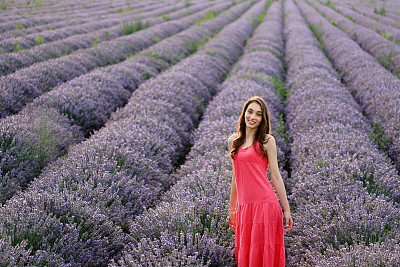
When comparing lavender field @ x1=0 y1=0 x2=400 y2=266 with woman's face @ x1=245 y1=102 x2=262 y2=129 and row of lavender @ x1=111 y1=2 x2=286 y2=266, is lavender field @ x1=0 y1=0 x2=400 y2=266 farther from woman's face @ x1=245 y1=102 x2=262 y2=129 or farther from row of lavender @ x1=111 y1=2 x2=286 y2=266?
woman's face @ x1=245 y1=102 x2=262 y2=129

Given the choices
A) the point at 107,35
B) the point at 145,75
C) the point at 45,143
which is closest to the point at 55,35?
the point at 107,35

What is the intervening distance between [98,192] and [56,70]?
495cm

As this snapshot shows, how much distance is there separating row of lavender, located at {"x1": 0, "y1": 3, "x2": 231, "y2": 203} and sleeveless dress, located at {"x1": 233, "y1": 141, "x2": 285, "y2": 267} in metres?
2.51

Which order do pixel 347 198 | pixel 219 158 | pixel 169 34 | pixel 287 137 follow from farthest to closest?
pixel 169 34 < pixel 287 137 < pixel 219 158 < pixel 347 198

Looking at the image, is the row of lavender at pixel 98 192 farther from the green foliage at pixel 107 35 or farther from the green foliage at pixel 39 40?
the green foliage at pixel 107 35

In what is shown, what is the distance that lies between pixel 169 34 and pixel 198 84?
7909mm

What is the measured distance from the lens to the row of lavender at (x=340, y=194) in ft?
7.22

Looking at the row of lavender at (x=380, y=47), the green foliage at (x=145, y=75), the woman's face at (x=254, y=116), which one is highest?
the woman's face at (x=254, y=116)

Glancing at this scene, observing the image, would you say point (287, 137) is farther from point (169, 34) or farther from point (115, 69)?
point (169, 34)

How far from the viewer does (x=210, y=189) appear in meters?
3.00

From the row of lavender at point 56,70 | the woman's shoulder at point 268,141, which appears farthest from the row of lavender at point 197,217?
the row of lavender at point 56,70

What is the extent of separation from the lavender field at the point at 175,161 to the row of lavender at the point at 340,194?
0.05 feet

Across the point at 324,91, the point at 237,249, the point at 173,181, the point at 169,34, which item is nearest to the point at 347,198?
the point at 237,249

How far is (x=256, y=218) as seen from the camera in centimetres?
214
